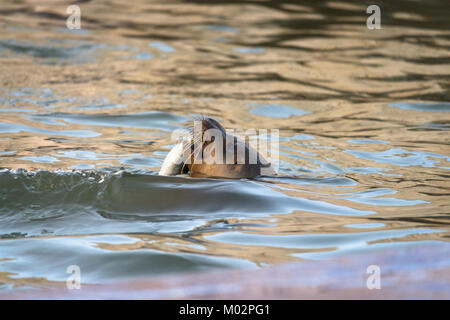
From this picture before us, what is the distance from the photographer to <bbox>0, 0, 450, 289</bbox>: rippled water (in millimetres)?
3670

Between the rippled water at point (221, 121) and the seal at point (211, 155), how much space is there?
18 centimetres

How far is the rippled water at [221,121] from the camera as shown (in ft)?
12.0

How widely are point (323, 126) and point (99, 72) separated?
132 inches

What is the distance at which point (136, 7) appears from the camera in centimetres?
1196

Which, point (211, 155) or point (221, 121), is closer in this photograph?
point (211, 155)

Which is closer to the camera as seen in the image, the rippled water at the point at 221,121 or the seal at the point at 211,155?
the rippled water at the point at 221,121

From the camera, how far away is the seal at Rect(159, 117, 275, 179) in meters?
4.55

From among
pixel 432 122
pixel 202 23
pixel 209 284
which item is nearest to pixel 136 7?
pixel 202 23

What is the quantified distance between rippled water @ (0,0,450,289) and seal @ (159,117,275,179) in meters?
0.18

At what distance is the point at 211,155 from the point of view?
466 cm

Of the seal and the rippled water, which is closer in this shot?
the rippled water

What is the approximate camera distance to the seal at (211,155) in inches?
179

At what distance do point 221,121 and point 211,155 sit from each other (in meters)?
3.01

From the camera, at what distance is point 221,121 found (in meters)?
7.64
